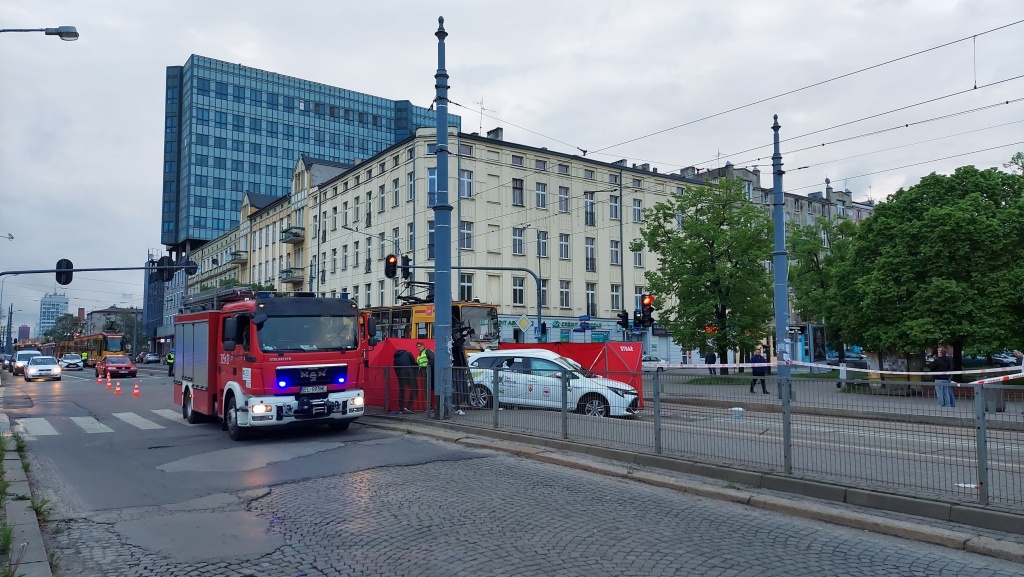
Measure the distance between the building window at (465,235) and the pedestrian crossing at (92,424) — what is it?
27883 mm

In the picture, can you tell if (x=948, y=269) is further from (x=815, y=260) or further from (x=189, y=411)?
(x=189, y=411)

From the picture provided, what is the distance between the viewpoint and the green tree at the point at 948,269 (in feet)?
77.4

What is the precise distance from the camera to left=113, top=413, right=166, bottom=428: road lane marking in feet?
53.6

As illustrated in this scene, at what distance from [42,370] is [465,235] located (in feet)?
81.9

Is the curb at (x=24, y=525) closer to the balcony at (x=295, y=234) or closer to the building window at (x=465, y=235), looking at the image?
the building window at (x=465, y=235)

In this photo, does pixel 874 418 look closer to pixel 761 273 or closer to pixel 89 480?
pixel 89 480

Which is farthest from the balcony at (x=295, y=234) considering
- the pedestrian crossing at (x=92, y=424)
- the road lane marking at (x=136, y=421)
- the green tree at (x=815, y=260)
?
the road lane marking at (x=136, y=421)

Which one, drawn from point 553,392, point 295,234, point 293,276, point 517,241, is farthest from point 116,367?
point 553,392

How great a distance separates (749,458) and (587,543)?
3.55m

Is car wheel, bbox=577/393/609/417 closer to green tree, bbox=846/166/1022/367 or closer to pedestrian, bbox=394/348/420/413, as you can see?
pedestrian, bbox=394/348/420/413

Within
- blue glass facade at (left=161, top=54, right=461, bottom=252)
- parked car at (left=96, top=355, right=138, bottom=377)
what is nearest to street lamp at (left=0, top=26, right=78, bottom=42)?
parked car at (left=96, top=355, right=138, bottom=377)


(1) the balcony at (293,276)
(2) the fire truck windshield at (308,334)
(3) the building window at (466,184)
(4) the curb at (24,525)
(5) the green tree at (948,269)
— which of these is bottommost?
(4) the curb at (24,525)

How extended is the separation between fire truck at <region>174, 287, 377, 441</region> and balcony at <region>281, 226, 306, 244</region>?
48.7 meters

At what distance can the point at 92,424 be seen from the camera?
16.7 metres
